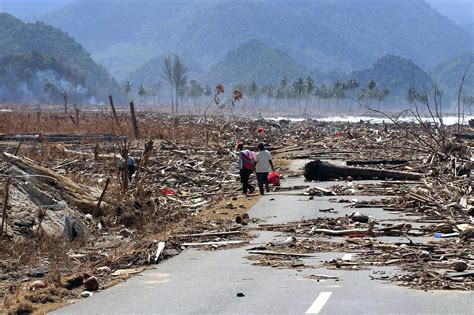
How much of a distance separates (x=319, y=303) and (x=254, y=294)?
1.11m

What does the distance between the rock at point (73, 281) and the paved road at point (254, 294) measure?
59cm

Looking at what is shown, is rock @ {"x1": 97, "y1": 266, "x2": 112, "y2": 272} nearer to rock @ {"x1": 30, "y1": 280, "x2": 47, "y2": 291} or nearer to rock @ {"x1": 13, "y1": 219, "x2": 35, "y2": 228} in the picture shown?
rock @ {"x1": 30, "y1": 280, "x2": 47, "y2": 291}

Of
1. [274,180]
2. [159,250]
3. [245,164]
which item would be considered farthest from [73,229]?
[274,180]

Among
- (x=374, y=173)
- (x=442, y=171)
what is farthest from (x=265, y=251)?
(x=374, y=173)

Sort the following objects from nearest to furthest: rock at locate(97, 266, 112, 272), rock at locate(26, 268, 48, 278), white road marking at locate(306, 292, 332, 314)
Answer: white road marking at locate(306, 292, 332, 314)
rock at locate(97, 266, 112, 272)
rock at locate(26, 268, 48, 278)

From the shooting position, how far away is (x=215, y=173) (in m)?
35.5

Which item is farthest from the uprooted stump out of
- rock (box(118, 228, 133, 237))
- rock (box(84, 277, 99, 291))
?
rock (box(84, 277, 99, 291))

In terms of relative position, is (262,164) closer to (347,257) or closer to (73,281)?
(347,257)

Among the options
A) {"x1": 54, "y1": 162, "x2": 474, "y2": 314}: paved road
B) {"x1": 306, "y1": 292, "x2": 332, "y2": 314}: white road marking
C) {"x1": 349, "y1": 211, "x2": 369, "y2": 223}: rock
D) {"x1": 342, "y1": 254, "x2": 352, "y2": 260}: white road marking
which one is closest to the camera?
{"x1": 306, "y1": 292, "x2": 332, "y2": 314}: white road marking

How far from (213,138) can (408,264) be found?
4461 cm

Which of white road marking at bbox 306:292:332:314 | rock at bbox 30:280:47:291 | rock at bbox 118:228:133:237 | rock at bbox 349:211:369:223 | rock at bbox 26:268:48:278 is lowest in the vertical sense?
rock at bbox 118:228:133:237

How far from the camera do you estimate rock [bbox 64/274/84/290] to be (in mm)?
12859

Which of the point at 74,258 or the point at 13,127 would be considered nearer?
the point at 74,258

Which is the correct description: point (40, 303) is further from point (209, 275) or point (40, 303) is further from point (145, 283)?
point (209, 275)
